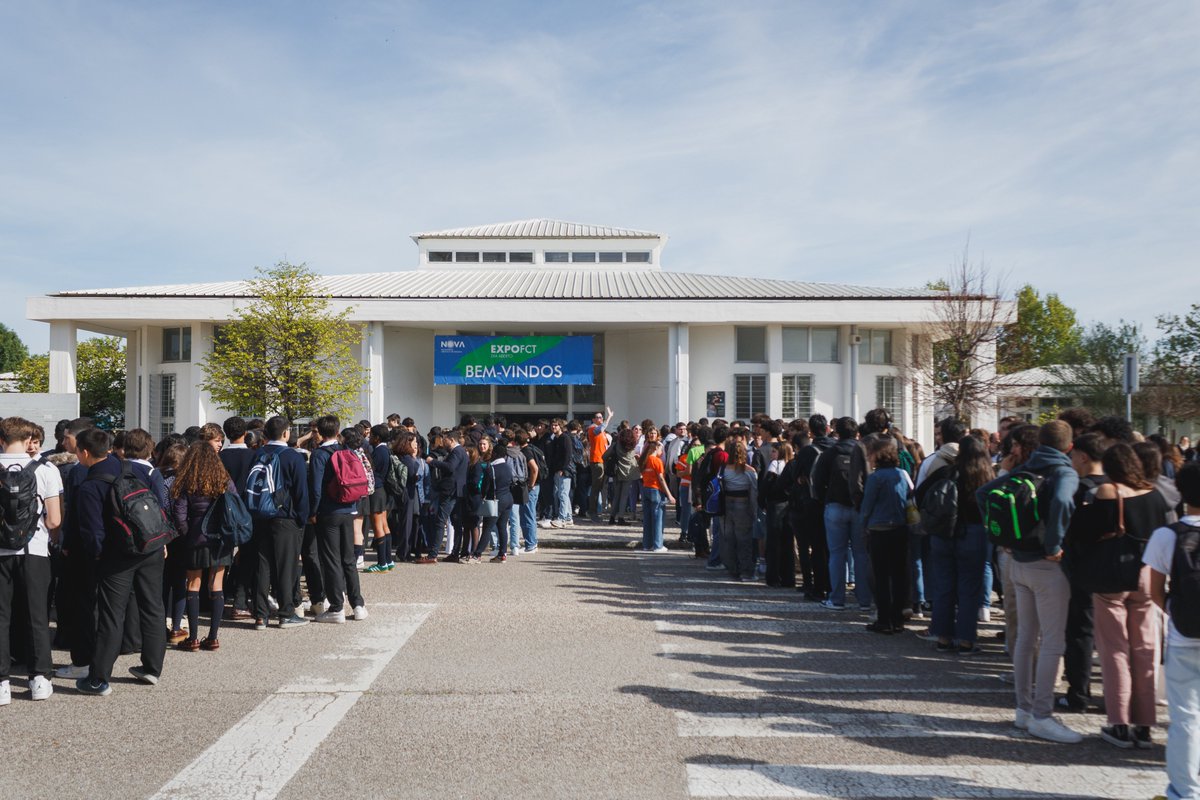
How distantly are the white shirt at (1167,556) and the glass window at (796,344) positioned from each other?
82.2 ft

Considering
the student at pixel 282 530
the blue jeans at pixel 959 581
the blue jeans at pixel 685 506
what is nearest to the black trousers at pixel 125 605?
the student at pixel 282 530

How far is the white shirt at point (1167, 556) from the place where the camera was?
14.3 feet

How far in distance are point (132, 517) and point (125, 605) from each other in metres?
0.70

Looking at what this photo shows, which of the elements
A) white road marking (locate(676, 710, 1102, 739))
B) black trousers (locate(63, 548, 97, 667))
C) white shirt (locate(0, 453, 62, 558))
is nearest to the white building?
black trousers (locate(63, 548, 97, 667))

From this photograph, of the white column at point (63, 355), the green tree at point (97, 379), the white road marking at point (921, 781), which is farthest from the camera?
the green tree at point (97, 379)

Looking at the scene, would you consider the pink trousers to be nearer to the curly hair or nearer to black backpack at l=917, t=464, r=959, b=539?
black backpack at l=917, t=464, r=959, b=539

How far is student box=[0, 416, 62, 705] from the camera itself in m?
6.07

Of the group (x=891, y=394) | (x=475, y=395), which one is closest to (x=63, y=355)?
(x=475, y=395)

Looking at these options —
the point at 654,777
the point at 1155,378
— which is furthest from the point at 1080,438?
the point at 1155,378

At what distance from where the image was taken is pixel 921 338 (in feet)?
99.2

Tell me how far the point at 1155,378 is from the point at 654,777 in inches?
1273

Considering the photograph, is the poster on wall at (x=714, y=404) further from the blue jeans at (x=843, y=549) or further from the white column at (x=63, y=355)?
the white column at (x=63, y=355)

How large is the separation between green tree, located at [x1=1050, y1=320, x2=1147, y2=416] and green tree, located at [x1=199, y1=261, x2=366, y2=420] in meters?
31.9

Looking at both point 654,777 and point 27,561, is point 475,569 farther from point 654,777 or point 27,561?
point 654,777
